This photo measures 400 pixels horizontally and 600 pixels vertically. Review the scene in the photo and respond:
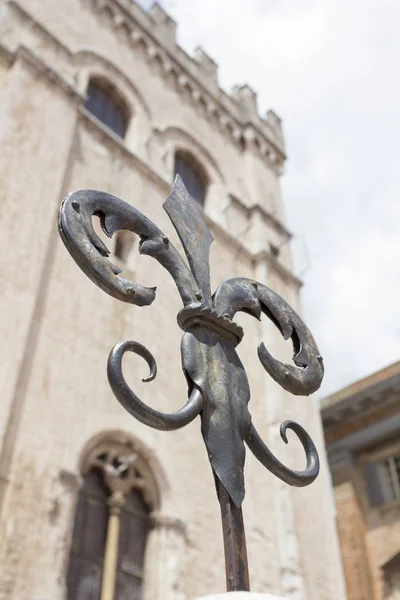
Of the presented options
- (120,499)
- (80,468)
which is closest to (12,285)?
(80,468)

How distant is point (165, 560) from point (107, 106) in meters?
8.20

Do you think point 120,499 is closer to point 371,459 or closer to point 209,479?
point 209,479

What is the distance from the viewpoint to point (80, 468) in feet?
22.4

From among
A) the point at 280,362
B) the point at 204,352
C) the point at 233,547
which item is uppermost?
the point at 280,362

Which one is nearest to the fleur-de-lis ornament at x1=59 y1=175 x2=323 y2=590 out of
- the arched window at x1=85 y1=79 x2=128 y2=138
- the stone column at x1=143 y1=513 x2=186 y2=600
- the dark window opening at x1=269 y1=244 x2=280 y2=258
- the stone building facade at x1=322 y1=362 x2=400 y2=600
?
the stone column at x1=143 y1=513 x2=186 y2=600

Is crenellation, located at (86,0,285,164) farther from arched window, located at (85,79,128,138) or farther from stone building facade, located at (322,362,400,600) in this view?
stone building facade, located at (322,362,400,600)

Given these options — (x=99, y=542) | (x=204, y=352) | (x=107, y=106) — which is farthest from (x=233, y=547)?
(x=107, y=106)

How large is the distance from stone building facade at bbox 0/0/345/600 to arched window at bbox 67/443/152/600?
2cm

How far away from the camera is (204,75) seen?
1505cm

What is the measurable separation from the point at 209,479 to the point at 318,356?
6534 millimetres

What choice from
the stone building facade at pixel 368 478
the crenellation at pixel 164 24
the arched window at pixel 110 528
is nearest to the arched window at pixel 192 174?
the crenellation at pixel 164 24

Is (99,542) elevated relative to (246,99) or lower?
lower

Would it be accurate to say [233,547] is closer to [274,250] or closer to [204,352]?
[204,352]

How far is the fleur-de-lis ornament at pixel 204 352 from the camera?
63.7 inches
